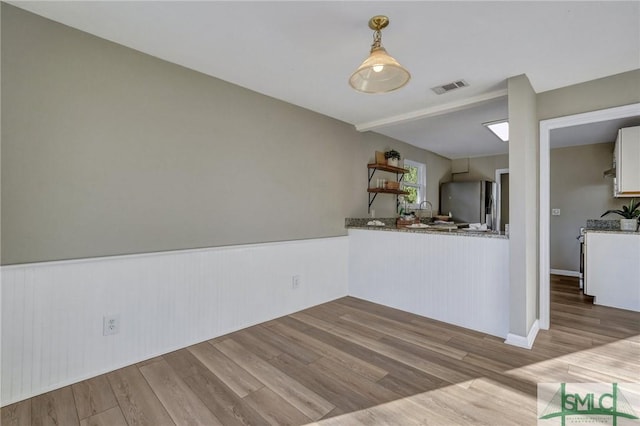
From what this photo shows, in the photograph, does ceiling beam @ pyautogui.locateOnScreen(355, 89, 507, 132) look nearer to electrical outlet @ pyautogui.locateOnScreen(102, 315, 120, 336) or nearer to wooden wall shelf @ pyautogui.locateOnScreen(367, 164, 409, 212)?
wooden wall shelf @ pyautogui.locateOnScreen(367, 164, 409, 212)

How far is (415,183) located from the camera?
5516 millimetres

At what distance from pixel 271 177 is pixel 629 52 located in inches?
121

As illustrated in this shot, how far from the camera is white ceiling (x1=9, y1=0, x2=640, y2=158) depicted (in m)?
1.72

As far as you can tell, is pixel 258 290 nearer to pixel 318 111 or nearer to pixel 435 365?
pixel 435 365

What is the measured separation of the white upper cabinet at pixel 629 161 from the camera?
358 centimetres

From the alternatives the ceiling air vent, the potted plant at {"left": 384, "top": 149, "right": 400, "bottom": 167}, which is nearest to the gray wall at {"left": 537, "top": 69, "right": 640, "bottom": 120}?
the ceiling air vent

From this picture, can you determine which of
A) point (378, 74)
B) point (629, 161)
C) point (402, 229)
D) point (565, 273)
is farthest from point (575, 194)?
point (378, 74)

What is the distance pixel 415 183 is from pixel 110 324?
497 cm

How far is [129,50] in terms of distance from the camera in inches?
86.5

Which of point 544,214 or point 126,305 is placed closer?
Result: point 126,305

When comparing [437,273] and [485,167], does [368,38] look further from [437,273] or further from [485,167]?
[485,167]

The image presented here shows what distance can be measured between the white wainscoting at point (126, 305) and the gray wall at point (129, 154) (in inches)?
5.1

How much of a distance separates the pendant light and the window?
137 inches

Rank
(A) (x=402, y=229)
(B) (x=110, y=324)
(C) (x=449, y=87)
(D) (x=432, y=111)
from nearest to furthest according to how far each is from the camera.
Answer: (B) (x=110, y=324) < (C) (x=449, y=87) < (D) (x=432, y=111) < (A) (x=402, y=229)
